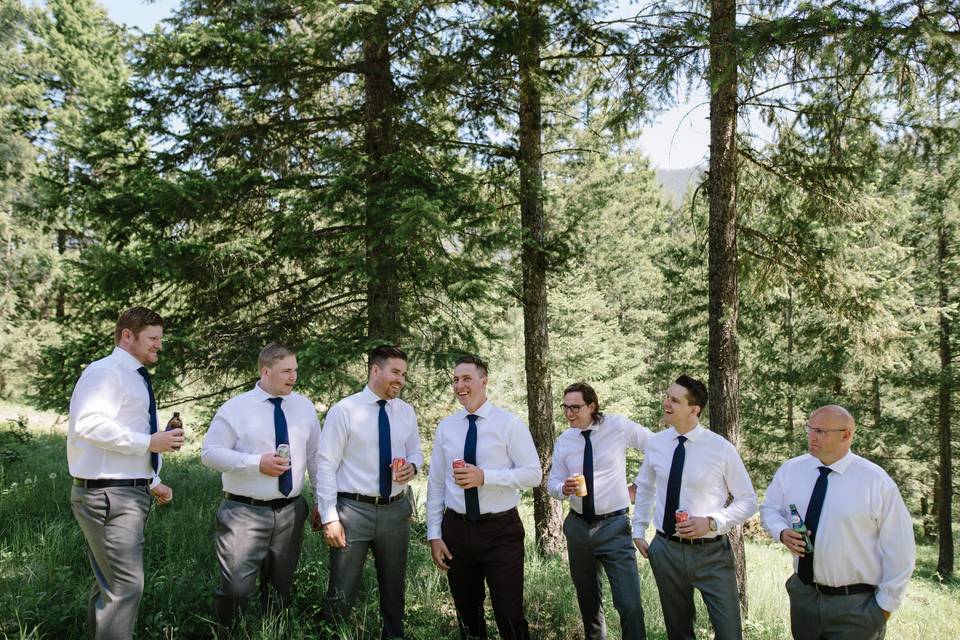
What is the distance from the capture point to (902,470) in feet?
73.8

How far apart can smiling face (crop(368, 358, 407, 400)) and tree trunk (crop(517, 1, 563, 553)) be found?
4.18 metres

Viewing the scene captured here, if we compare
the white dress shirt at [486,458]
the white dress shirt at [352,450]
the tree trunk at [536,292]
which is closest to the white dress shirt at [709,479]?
the white dress shirt at [486,458]

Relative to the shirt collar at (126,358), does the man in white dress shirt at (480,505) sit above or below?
below

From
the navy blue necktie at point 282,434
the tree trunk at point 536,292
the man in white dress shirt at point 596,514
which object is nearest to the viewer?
the navy blue necktie at point 282,434

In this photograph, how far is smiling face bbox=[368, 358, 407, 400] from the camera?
4.73 meters

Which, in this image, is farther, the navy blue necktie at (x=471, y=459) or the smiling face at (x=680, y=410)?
the smiling face at (x=680, y=410)

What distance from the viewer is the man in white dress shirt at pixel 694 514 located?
4.44 meters

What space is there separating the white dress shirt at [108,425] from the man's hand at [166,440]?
1.7 inches

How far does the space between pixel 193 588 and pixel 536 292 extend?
571cm

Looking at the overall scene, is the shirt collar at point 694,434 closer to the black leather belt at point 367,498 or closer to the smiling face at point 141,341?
the black leather belt at point 367,498

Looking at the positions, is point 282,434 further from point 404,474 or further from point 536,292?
point 536,292

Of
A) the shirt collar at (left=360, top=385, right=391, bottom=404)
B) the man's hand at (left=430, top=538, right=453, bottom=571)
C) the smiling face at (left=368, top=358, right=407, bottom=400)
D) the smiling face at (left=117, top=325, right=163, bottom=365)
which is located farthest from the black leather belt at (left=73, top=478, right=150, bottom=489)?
the man's hand at (left=430, top=538, right=453, bottom=571)

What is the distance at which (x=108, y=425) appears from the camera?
3924 millimetres

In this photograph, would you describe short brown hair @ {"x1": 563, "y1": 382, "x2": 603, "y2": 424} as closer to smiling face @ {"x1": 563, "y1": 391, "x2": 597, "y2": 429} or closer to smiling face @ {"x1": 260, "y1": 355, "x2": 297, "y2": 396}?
smiling face @ {"x1": 563, "y1": 391, "x2": 597, "y2": 429}
